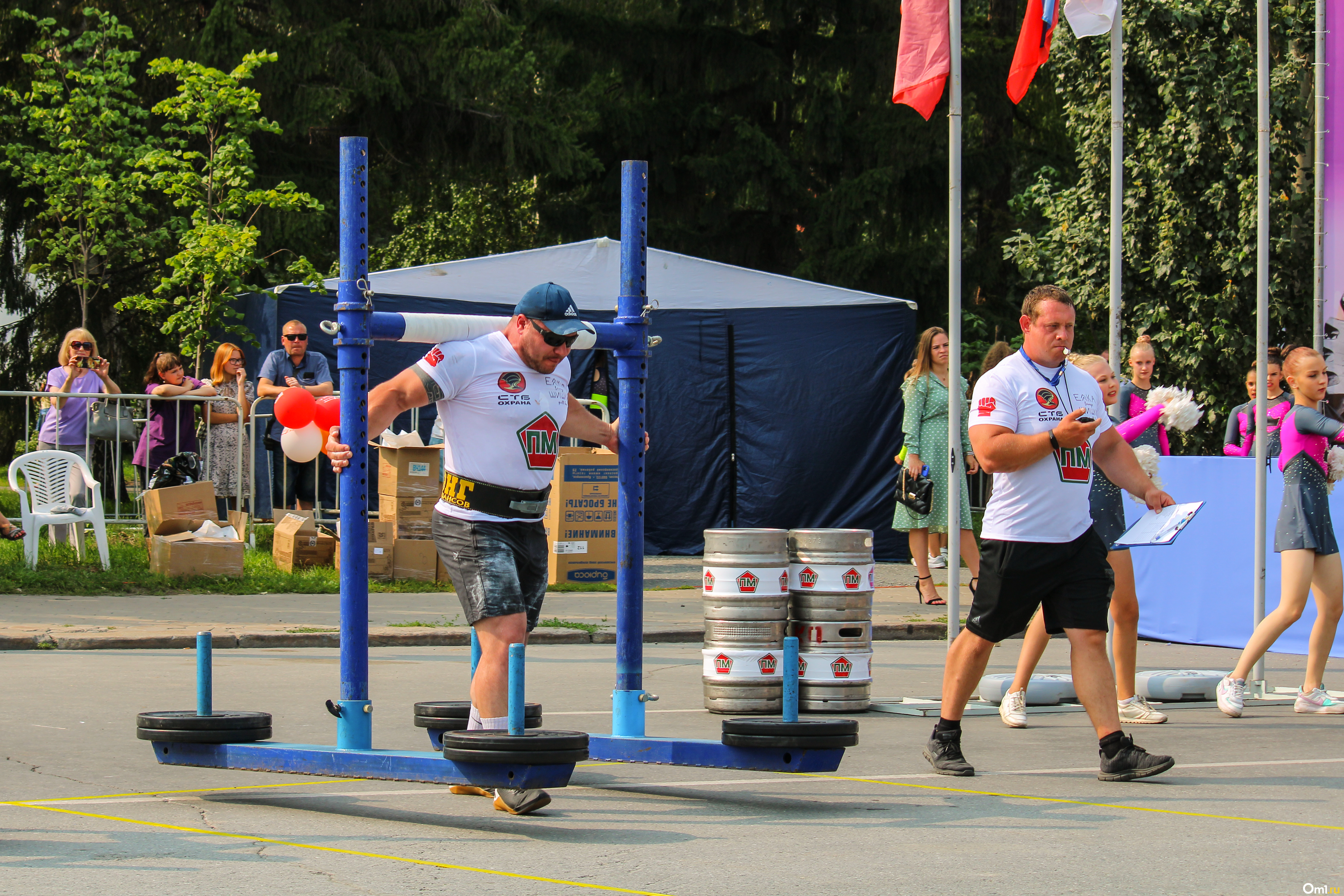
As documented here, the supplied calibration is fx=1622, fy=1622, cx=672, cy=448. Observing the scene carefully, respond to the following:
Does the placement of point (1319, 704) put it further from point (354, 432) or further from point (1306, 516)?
point (354, 432)

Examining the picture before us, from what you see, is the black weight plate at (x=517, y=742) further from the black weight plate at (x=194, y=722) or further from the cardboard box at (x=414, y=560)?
the cardboard box at (x=414, y=560)

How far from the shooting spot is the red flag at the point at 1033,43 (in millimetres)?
10203

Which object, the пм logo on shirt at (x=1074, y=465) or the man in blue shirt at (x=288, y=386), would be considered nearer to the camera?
the пм logo on shirt at (x=1074, y=465)

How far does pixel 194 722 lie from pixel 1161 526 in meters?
4.50

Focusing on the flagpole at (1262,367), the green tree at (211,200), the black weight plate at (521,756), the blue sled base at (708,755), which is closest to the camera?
the black weight plate at (521,756)

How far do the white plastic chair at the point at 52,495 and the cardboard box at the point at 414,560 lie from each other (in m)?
2.45

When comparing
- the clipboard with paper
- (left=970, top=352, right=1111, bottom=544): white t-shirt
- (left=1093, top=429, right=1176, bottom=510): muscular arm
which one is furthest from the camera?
the clipboard with paper

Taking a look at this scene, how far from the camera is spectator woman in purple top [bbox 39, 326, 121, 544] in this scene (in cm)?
1477

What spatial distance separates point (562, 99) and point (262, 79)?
6.46m

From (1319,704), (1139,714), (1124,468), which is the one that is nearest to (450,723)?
(1124,468)

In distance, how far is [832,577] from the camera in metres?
8.50

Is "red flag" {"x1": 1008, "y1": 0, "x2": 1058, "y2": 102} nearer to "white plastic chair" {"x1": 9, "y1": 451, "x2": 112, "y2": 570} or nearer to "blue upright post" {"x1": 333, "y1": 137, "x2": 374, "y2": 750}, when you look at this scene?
"blue upright post" {"x1": 333, "y1": 137, "x2": 374, "y2": 750}

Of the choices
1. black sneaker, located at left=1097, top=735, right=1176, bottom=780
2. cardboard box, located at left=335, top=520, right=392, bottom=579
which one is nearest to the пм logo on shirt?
black sneaker, located at left=1097, top=735, right=1176, bottom=780

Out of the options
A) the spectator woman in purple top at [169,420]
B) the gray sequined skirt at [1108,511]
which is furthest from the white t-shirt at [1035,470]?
the spectator woman in purple top at [169,420]
